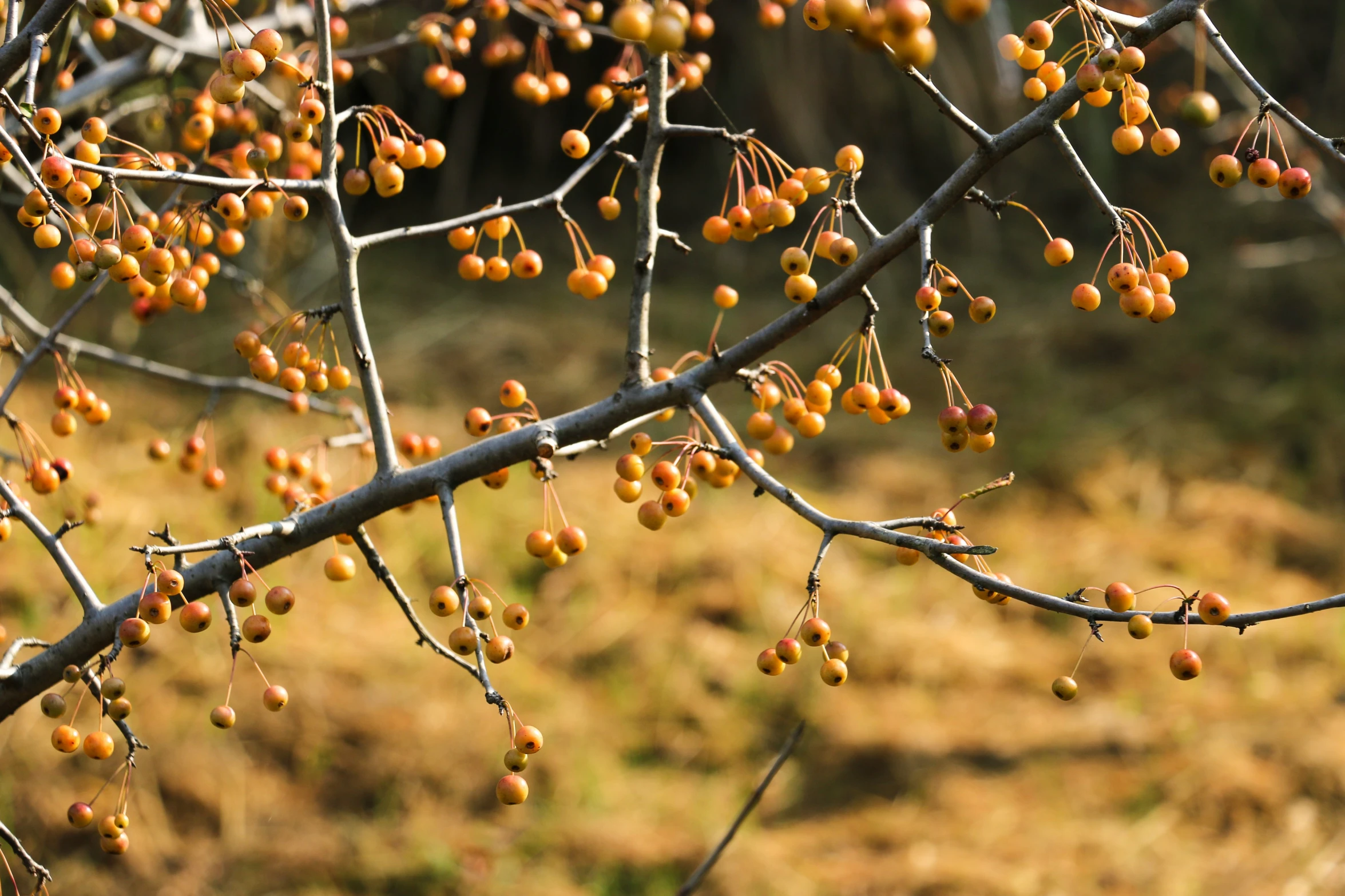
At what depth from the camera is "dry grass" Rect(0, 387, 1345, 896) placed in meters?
1.90

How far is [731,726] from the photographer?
2223 mm

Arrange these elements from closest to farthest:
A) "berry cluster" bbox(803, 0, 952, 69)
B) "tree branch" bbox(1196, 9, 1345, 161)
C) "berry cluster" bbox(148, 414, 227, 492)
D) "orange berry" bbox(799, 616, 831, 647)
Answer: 1. "berry cluster" bbox(803, 0, 952, 69)
2. "tree branch" bbox(1196, 9, 1345, 161)
3. "orange berry" bbox(799, 616, 831, 647)
4. "berry cluster" bbox(148, 414, 227, 492)

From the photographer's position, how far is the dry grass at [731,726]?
1.90 metres

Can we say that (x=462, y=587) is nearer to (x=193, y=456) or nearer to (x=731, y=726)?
(x=193, y=456)

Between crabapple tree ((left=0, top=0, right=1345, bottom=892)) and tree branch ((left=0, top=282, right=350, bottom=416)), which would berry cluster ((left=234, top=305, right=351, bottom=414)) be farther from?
tree branch ((left=0, top=282, right=350, bottom=416))

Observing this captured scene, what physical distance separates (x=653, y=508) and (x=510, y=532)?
6.20 ft

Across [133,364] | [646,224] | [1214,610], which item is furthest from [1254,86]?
[133,364]

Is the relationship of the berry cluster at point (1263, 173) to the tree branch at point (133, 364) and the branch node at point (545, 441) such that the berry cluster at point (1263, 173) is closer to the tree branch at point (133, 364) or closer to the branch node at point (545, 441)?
the branch node at point (545, 441)

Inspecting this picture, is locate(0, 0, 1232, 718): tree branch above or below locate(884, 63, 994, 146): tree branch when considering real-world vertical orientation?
below

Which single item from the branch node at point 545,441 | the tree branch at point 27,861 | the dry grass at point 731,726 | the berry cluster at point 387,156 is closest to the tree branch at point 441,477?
the branch node at point 545,441

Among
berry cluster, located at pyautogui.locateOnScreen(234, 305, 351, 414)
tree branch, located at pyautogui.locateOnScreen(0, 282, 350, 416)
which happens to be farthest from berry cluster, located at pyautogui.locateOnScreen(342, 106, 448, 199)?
tree branch, located at pyautogui.locateOnScreen(0, 282, 350, 416)

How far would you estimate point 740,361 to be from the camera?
2.88ft

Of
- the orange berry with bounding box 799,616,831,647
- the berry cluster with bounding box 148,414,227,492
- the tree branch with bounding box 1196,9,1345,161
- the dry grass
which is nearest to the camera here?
the tree branch with bounding box 1196,9,1345,161

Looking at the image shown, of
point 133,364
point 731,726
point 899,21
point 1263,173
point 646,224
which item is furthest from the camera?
point 731,726
